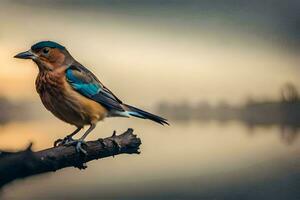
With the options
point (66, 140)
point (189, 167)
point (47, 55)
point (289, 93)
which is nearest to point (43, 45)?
point (47, 55)

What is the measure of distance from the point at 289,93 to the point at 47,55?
692 millimetres

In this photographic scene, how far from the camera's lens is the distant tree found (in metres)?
1.86

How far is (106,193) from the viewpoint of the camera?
179 cm

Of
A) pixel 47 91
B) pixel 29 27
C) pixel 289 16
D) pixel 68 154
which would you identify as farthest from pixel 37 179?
pixel 289 16

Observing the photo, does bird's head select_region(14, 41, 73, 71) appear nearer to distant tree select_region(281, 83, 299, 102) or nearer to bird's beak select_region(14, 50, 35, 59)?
bird's beak select_region(14, 50, 35, 59)

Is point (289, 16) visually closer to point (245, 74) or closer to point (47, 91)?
point (245, 74)

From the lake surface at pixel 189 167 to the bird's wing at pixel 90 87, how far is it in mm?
61

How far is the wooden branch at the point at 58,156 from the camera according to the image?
1562 millimetres

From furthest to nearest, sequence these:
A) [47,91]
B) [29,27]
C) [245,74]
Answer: [245,74]
[29,27]
[47,91]

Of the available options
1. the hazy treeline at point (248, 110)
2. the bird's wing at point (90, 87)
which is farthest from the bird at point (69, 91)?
the hazy treeline at point (248, 110)

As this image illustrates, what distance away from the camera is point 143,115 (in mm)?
1748

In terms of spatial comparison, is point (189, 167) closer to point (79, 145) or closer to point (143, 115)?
point (143, 115)

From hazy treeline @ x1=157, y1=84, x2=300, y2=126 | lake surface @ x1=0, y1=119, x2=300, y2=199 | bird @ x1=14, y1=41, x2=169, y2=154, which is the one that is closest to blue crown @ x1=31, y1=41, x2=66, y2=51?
bird @ x1=14, y1=41, x2=169, y2=154

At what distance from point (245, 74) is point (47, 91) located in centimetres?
56
